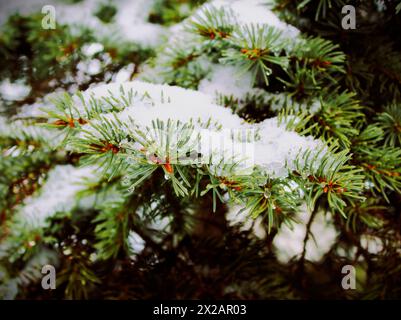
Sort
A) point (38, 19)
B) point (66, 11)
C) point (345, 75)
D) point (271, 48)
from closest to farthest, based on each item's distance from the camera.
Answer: point (271, 48) < point (345, 75) < point (38, 19) < point (66, 11)

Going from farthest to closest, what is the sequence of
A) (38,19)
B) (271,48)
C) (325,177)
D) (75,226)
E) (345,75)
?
(38,19) → (75,226) → (345,75) → (271,48) → (325,177)

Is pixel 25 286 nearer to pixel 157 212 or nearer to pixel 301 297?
pixel 157 212

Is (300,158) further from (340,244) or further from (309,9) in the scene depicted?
(340,244)

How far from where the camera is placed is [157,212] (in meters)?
0.99

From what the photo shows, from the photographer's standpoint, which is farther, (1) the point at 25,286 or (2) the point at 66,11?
(2) the point at 66,11

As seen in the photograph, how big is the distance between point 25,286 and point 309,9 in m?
1.08

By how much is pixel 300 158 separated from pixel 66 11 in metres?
1.12

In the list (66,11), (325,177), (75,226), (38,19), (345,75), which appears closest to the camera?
(325,177)

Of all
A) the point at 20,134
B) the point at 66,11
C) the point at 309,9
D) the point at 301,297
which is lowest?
the point at 301,297

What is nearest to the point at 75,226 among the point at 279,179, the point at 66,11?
the point at 279,179

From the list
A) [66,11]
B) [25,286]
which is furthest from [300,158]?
[66,11]

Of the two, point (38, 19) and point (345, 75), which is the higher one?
point (38, 19)

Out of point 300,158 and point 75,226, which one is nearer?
point 300,158

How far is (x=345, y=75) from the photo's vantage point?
923 mm
